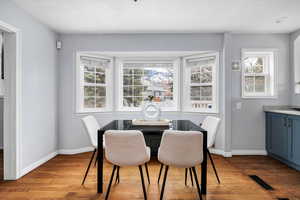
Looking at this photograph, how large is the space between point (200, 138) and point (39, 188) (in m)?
2.12

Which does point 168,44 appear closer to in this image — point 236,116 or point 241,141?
point 236,116

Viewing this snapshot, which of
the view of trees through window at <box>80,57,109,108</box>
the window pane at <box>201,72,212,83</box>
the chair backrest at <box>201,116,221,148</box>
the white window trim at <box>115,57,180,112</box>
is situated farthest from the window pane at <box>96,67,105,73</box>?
the chair backrest at <box>201,116,221,148</box>

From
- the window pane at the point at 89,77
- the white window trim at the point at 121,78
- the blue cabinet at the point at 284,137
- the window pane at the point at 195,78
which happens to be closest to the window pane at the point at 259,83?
the blue cabinet at the point at 284,137

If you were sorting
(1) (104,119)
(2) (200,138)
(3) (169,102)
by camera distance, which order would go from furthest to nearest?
1. (3) (169,102)
2. (1) (104,119)
3. (2) (200,138)

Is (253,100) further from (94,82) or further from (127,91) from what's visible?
(94,82)

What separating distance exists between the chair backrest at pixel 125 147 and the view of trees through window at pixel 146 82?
2.57 meters

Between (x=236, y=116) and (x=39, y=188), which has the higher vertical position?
(x=236, y=116)

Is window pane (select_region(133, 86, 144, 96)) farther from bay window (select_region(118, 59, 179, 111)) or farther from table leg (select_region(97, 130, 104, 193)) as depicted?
table leg (select_region(97, 130, 104, 193))

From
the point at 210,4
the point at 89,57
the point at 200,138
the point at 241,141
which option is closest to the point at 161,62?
the point at 89,57

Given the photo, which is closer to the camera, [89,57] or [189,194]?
[189,194]

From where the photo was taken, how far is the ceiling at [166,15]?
284 cm

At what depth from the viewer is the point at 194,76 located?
14.9ft

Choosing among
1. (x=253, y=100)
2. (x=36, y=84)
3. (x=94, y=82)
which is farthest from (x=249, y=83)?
(x=36, y=84)

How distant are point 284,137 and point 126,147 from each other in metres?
2.91
